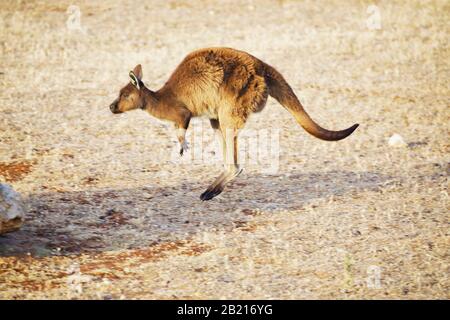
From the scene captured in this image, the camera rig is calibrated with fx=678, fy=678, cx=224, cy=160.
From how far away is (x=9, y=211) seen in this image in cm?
472

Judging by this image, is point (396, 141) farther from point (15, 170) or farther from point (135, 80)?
point (15, 170)

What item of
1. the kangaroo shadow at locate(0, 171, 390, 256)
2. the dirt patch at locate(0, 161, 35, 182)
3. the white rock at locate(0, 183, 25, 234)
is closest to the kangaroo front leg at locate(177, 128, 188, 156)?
the kangaroo shadow at locate(0, 171, 390, 256)

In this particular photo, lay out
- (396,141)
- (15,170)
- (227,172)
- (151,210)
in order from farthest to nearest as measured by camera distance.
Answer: (396,141), (15,170), (227,172), (151,210)

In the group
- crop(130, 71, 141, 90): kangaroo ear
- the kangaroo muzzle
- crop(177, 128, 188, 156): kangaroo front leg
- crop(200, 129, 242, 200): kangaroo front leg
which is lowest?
crop(200, 129, 242, 200): kangaroo front leg

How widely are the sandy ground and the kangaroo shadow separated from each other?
0.02 meters

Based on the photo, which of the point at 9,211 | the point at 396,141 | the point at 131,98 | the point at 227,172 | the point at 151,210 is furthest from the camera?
the point at 396,141

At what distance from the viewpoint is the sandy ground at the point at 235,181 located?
471 cm

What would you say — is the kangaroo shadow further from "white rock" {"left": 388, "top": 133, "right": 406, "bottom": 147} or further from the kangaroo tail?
"white rock" {"left": 388, "top": 133, "right": 406, "bottom": 147}

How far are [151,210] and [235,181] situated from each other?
1162 millimetres

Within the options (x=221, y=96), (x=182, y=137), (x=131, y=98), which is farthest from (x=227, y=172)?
(x=131, y=98)

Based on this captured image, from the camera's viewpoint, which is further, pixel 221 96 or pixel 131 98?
Answer: pixel 131 98

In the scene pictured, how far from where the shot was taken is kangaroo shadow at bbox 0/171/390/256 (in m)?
5.18

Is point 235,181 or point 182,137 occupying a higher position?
point 182,137

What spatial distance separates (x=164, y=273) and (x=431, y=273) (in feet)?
6.14
